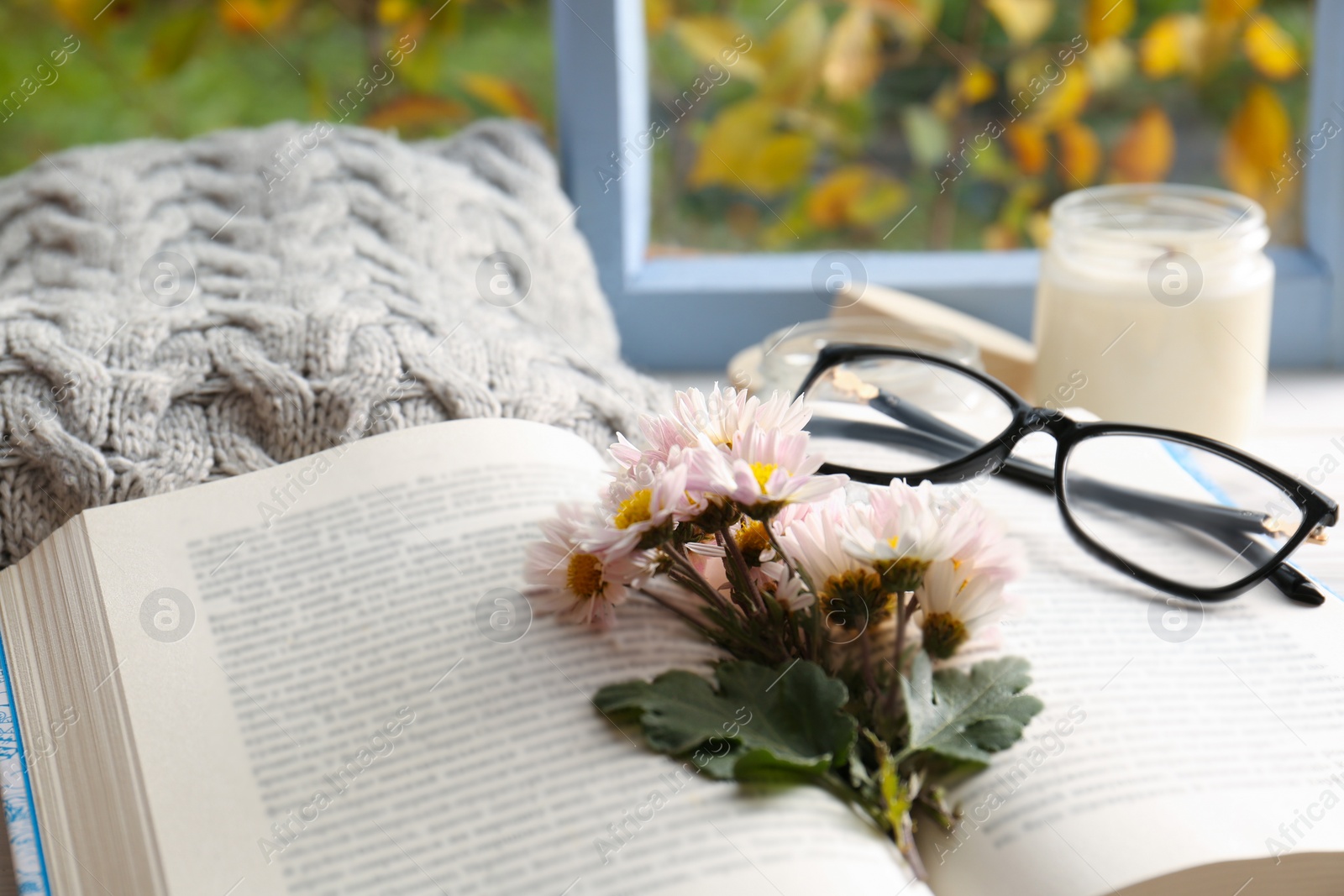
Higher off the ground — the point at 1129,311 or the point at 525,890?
the point at 1129,311

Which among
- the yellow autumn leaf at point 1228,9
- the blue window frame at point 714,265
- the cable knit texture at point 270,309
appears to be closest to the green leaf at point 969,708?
the cable knit texture at point 270,309

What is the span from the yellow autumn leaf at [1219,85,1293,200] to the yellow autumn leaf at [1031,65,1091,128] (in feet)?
0.59

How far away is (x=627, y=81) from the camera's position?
739mm

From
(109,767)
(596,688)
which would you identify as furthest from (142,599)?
(596,688)

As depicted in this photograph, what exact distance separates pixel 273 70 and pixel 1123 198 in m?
1.04

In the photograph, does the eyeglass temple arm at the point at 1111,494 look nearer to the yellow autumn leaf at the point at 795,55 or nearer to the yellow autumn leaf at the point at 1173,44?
the yellow autumn leaf at the point at 795,55

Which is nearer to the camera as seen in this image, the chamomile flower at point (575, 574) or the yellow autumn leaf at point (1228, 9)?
the chamomile flower at point (575, 574)

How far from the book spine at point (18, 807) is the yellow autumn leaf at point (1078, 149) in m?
1.27

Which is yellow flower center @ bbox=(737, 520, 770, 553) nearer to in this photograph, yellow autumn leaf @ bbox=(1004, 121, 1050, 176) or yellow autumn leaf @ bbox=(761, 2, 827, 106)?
yellow autumn leaf @ bbox=(761, 2, 827, 106)

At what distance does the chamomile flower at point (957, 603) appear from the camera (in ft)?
1.25

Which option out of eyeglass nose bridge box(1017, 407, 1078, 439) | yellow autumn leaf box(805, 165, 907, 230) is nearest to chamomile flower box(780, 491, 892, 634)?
eyeglass nose bridge box(1017, 407, 1078, 439)

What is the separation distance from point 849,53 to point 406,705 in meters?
1.04

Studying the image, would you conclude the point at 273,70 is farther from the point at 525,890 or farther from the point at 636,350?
the point at 525,890

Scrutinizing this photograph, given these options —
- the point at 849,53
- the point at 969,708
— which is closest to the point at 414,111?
the point at 849,53
